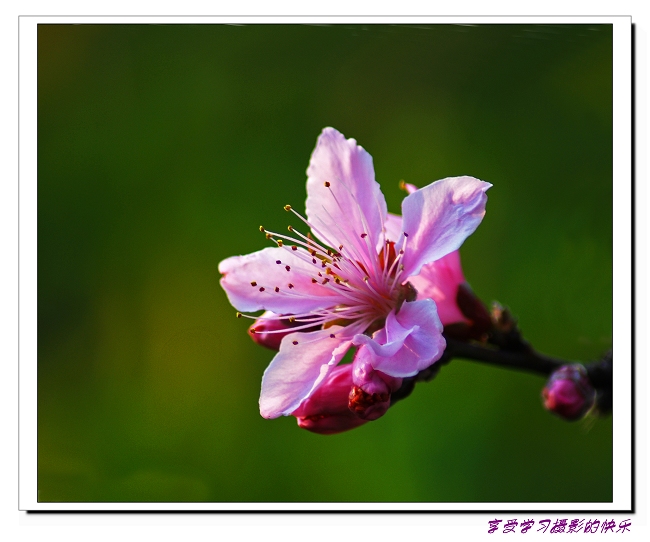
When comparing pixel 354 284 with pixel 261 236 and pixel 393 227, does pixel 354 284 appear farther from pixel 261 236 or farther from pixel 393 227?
pixel 261 236

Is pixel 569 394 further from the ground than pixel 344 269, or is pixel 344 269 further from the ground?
pixel 344 269

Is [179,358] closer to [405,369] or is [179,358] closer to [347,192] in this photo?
[347,192]

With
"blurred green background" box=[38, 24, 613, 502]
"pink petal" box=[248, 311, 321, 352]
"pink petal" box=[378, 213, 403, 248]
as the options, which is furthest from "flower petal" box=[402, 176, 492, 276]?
"blurred green background" box=[38, 24, 613, 502]

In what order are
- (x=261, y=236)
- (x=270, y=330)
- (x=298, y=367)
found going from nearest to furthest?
(x=298, y=367) → (x=270, y=330) → (x=261, y=236)
